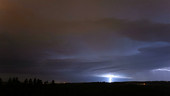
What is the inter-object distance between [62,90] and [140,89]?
81.9 ft

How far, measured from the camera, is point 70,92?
76.2 meters

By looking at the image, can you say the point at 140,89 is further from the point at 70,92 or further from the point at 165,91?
the point at 70,92

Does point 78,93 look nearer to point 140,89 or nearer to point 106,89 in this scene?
point 106,89

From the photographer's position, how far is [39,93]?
7694 centimetres

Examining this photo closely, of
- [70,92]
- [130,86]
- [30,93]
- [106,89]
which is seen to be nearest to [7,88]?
[30,93]

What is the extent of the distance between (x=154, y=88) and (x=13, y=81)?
166 feet

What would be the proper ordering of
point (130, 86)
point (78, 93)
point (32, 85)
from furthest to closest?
point (32, 85), point (130, 86), point (78, 93)

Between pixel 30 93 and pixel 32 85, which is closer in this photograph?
pixel 30 93

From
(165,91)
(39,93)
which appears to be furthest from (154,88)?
(39,93)

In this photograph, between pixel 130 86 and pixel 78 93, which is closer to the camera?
pixel 78 93

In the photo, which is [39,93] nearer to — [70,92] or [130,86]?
[70,92]

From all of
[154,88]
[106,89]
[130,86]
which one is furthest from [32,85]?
[154,88]

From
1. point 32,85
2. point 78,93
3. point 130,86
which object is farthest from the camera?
point 32,85

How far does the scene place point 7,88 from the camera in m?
77.7
